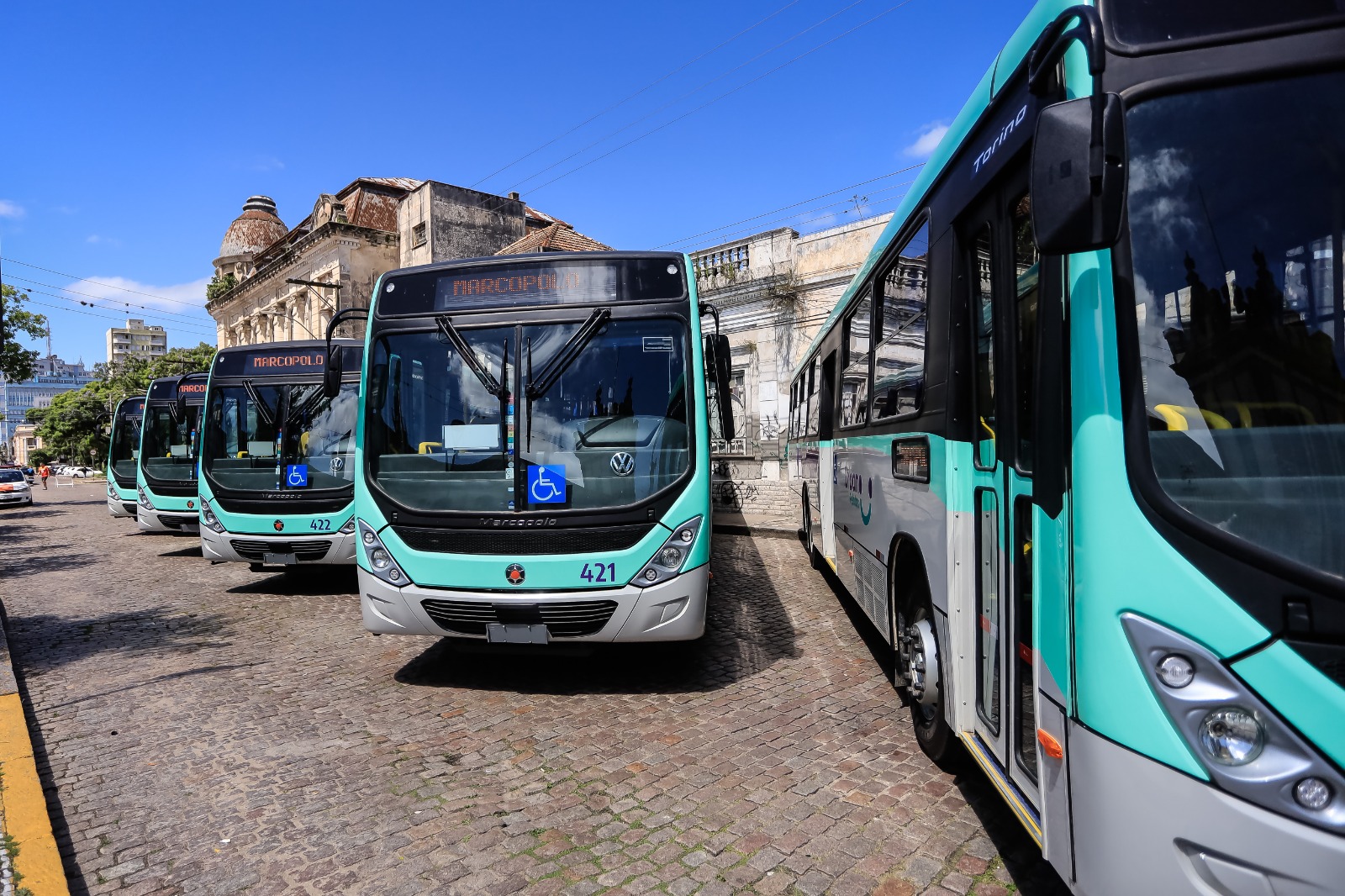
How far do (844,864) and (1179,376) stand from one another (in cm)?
230

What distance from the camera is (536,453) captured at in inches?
216

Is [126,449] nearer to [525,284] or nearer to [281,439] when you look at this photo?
[281,439]

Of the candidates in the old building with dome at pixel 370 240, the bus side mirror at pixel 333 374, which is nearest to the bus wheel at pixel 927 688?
the bus side mirror at pixel 333 374

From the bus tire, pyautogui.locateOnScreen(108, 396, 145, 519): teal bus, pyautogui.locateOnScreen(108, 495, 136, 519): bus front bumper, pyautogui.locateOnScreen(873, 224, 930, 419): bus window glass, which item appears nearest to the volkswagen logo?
pyautogui.locateOnScreen(873, 224, 930, 419): bus window glass

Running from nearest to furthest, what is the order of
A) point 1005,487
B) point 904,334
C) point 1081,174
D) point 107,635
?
1. point 1081,174
2. point 1005,487
3. point 904,334
4. point 107,635

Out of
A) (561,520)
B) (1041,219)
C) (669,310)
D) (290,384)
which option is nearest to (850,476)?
(669,310)

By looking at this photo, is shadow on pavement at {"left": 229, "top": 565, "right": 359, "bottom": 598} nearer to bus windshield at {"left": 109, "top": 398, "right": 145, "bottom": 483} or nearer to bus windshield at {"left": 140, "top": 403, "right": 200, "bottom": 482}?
bus windshield at {"left": 140, "top": 403, "right": 200, "bottom": 482}

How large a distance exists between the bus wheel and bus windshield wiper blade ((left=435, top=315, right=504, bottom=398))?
3.05m

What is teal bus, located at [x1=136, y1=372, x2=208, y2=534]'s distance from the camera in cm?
1445

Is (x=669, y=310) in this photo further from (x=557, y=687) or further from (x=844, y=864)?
(x=844, y=864)

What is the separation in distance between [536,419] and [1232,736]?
4.30 m

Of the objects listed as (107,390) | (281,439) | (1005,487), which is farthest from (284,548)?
(107,390)

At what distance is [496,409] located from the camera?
5590mm

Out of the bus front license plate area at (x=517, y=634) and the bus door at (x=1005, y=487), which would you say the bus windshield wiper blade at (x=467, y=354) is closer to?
the bus front license plate area at (x=517, y=634)
